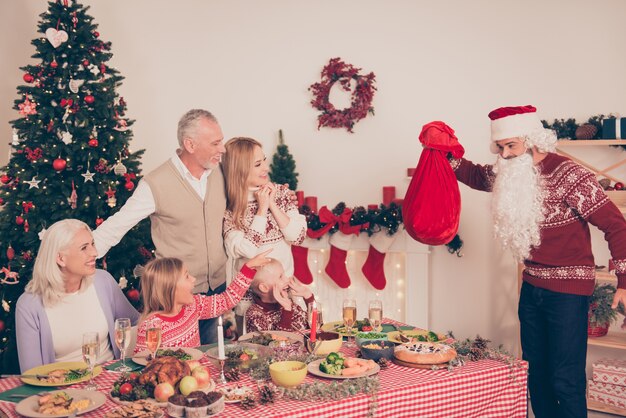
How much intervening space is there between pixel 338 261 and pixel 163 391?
10.7ft

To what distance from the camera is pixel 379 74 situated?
5035 millimetres

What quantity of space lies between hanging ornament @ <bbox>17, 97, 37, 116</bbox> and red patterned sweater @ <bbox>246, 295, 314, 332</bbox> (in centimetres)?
209

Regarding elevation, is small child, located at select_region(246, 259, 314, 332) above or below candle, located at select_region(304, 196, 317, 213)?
below

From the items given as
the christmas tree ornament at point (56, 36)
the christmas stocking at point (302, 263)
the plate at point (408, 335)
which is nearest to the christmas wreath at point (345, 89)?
the christmas stocking at point (302, 263)

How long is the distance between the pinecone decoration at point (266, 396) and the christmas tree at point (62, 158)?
250 cm

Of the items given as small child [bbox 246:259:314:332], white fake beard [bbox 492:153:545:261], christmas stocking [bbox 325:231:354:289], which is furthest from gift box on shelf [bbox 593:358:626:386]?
small child [bbox 246:259:314:332]

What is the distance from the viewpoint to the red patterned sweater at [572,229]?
114 inches

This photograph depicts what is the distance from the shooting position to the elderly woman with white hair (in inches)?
98.8

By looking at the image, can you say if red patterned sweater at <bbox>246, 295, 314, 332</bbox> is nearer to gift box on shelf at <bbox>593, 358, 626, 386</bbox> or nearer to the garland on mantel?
the garland on mantel

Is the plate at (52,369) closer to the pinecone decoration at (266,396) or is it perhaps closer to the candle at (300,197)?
the pinecone decoration at (266,396)

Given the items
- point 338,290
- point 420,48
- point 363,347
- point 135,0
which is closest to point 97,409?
point 363,347

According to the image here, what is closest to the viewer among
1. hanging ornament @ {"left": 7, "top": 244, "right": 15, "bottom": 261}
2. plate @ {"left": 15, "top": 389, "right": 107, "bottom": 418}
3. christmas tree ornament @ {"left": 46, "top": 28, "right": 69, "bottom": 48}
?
plate @ {"left": 15, "top": 389, "right": 107, "bottom": 418}

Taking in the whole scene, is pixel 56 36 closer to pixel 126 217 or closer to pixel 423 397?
pixel 126 217

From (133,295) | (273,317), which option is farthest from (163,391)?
(133,295)
